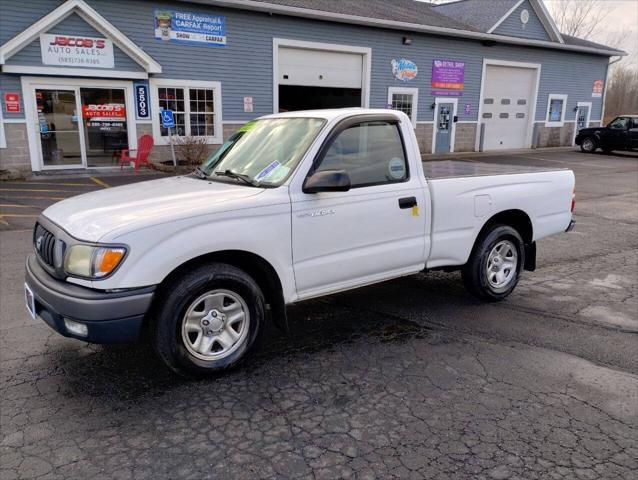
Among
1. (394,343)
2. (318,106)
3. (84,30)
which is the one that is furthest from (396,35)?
(394,343)

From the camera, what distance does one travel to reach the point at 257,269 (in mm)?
3967

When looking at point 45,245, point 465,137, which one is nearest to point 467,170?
point 45,245

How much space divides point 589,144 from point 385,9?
12.6m

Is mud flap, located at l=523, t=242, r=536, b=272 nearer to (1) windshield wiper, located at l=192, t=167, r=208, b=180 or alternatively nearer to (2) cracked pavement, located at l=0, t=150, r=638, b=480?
(2) cracked pavement, located at l=0, t=150, r=638, b=480

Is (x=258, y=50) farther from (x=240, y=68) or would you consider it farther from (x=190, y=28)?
(x=190, y=28)

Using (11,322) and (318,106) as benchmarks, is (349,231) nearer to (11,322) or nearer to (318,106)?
(11,322)

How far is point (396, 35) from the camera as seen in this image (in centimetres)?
2036

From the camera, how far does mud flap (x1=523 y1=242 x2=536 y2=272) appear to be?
19.1 feet

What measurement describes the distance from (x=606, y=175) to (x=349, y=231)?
1685cm

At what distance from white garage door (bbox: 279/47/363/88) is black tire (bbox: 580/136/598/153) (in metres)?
13.3

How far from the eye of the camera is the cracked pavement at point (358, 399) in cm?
288

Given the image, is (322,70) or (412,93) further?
(412,93)

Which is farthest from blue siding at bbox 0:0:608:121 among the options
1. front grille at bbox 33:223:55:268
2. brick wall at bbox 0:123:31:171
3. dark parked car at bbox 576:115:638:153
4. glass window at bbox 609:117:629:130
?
front grille at bbox 33:223:55:268

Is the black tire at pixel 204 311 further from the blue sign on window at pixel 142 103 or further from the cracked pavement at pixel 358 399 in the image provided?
the blue sign on window at pixel 142 103
